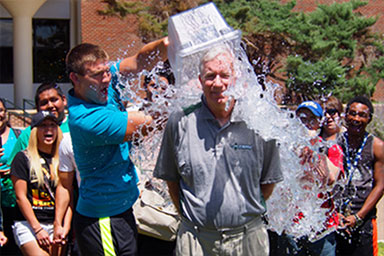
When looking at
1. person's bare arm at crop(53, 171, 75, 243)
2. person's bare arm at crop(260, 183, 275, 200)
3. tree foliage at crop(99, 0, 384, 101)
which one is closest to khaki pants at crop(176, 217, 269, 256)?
person's bare arm at crop(260, 183, 275, 200)

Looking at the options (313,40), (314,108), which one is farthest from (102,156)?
(313,40)

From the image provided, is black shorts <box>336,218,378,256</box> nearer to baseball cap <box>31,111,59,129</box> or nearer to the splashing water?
the splashing water

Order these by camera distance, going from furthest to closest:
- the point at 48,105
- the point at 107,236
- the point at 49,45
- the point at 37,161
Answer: the point at 49,45 < the point at 48,105 < the point at 37,161 < the point at 107,236

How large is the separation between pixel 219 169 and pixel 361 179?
2.18 metres

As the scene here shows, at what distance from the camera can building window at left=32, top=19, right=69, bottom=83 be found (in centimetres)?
2364

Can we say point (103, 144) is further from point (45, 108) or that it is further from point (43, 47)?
point (43, 47)

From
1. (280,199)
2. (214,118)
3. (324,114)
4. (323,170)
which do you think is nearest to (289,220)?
(280,199)

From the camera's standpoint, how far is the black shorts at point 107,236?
3.38m

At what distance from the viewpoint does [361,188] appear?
4449 mm

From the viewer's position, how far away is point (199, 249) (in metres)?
2.88

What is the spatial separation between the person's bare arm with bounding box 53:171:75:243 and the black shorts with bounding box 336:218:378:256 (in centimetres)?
250

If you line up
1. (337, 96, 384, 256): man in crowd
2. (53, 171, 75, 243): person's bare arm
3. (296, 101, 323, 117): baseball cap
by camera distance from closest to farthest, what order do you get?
(53, 171, 75, 243): person's bare arm → (337, 96, 384, 256): man in crowd → (296, 101, 323, 117): baseball cap

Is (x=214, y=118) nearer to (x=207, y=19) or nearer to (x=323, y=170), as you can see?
(x=207, y=19)

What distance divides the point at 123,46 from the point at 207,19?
18478mm
